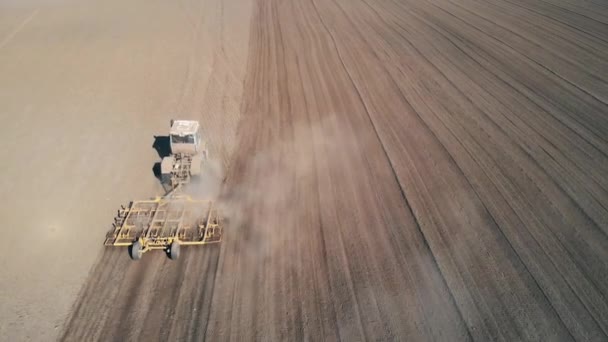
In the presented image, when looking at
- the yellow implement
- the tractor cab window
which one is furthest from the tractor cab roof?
the yellow implement

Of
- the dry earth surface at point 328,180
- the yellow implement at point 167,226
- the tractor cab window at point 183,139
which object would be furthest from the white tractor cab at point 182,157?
the dry earth surface at point 328,180

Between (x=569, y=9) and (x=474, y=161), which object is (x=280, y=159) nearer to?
(x=474, y=161)

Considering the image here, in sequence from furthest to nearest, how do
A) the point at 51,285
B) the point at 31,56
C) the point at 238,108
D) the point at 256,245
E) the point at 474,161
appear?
the point at 31,56 < the point at 238,108 < the point at 474,161 < the point at 256,245 < the point at 51,285

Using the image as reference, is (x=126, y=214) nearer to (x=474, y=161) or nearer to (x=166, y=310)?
(x=166, y=310)

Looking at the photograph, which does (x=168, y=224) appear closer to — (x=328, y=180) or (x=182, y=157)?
(x=182, y=157)

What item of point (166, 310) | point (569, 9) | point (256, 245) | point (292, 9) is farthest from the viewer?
point (292, 9)

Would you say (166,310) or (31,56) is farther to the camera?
(31,56)

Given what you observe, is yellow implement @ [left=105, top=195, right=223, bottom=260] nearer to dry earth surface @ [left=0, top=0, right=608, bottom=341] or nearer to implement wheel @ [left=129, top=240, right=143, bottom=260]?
implement wheel @ [left=129, top=240, right=143, bottom=260]

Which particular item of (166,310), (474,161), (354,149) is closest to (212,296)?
(166,310)
